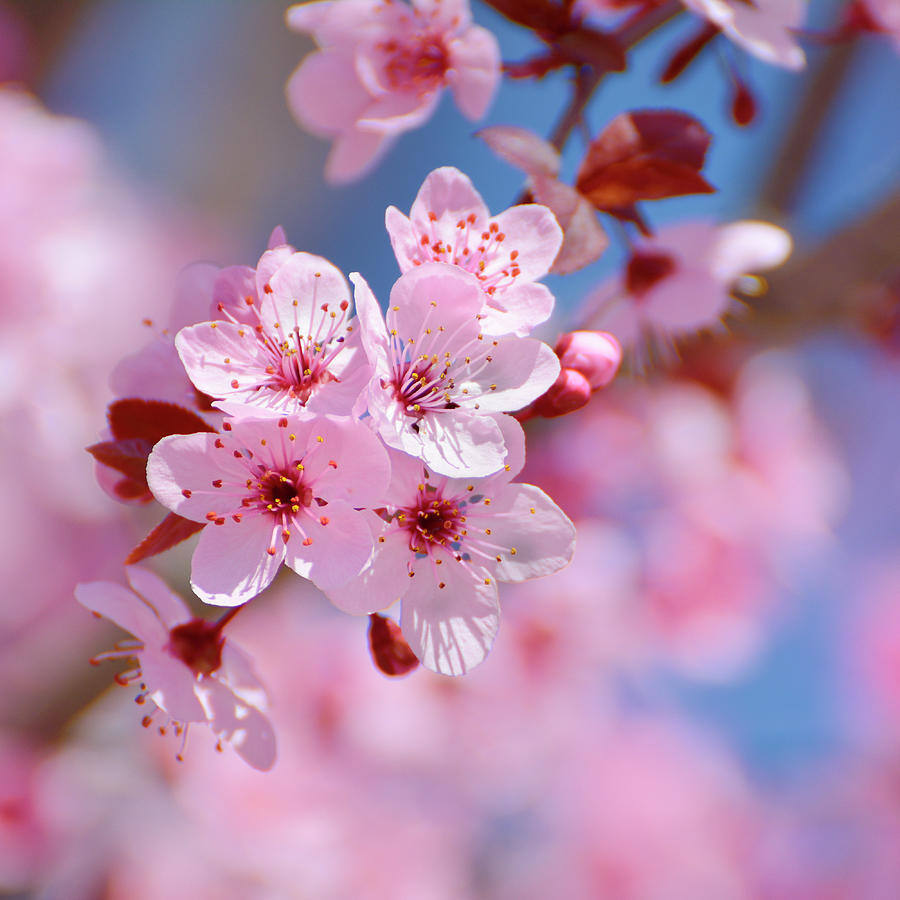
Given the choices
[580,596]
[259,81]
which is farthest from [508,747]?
[259,81]

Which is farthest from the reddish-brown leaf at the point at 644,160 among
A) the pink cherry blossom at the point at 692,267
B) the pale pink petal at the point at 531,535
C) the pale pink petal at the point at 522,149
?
the pale pink petal at the point at 531,535

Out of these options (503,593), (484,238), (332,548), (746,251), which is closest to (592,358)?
(484,238)

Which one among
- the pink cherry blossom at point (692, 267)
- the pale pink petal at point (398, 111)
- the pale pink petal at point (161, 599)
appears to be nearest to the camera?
the pale pink petal at point (161, 599)

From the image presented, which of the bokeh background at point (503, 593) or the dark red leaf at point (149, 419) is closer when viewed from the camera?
the dark red leaf at point (149, 419)

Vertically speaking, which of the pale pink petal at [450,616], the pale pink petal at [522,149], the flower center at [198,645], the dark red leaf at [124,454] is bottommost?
the flower center at [198,645]

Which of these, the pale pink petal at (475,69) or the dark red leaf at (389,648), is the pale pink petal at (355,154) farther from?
the dark red leaf at (389,648)

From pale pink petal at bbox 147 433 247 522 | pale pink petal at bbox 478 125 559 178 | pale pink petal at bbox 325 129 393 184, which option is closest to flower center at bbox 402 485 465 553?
pale pink petal at bbox 147 433 247 522
